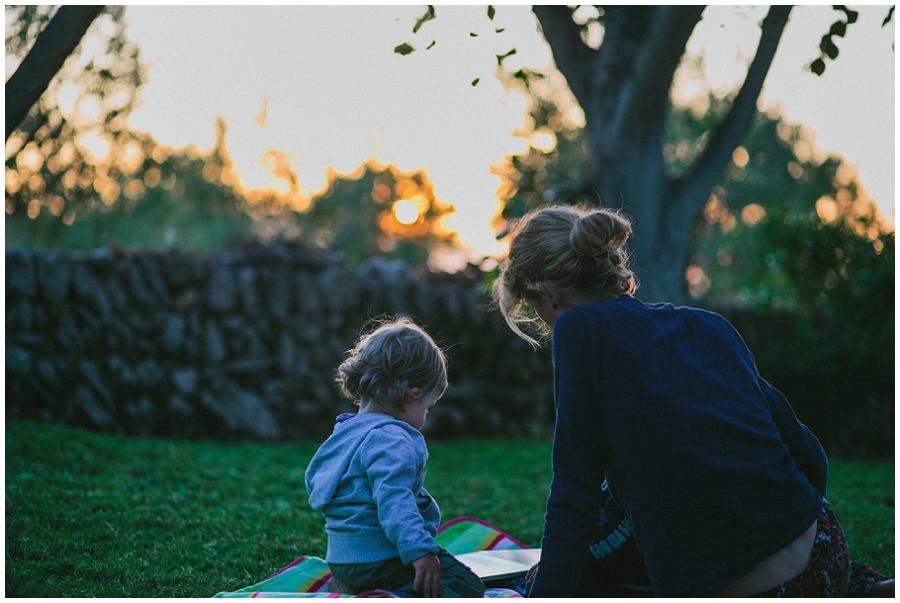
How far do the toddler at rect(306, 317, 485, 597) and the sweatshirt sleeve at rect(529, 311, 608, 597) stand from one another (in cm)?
38

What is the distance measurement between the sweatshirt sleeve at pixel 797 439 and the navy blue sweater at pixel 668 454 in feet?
0.38

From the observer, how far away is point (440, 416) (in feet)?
25.3

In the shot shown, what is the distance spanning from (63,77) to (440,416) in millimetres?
5003

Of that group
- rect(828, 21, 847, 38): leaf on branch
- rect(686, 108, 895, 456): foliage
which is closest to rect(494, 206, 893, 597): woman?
rect(828, 21, 847, 38): leaf on branch

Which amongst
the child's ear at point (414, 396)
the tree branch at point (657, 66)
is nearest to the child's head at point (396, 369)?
the child's ear at point (414, 396)

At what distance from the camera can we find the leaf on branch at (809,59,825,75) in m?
3.48

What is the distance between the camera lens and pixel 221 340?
6.87m

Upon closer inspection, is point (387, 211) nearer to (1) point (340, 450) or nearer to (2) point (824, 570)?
(1) point (340, 450)

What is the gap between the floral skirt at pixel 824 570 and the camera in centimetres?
192

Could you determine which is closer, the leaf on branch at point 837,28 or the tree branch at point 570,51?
the leaf on branch at point 837,28

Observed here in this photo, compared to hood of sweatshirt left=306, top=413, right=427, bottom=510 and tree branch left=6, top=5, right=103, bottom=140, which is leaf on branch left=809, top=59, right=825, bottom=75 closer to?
hood of sweatshirt left=306, top=413, right=427, bottom=510

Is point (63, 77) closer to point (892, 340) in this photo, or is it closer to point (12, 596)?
point (12, 596)

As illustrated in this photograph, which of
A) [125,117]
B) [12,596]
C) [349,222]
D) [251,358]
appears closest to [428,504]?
[12,596]

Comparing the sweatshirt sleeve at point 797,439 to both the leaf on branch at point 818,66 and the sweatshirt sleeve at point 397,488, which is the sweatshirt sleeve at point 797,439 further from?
the leaf on branch at point 818,66
